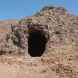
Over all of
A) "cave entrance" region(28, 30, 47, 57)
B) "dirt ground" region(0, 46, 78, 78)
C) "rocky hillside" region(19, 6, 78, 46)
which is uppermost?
"rocky hillside" region(19, 6, 78, 46)

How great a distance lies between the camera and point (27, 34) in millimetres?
21703

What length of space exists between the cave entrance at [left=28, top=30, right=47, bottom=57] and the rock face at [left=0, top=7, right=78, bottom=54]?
21.8 inches

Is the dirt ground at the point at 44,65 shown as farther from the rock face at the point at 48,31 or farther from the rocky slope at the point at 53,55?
the rock face at the point at 48,31

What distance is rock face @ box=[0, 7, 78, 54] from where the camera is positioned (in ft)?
69.9

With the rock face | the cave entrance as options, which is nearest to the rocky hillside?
the rock face

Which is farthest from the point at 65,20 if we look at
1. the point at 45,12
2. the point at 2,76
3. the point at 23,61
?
the point at 2,76

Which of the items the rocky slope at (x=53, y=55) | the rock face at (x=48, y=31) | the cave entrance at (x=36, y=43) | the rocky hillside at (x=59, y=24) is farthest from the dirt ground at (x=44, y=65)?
the cave entrance at (x=36, y=43)

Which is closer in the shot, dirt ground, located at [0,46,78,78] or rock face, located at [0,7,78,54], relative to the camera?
dirt ground, located at [0,46,78,78]

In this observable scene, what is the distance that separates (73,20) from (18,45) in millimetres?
5277

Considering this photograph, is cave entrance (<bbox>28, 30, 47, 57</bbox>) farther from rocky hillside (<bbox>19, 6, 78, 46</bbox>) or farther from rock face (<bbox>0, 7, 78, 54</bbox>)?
rocky hillside (<bbox>19, 6, 78, 46</bbox>)

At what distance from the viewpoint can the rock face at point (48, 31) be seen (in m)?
21.3

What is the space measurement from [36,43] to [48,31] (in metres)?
1.94

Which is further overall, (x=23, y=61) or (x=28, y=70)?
(x=23, y=61)

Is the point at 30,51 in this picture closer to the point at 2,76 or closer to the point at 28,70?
the point at 28,70
